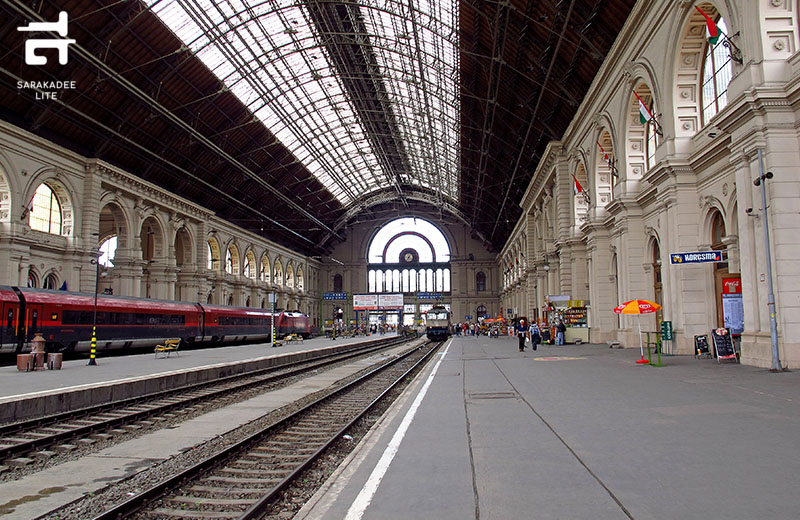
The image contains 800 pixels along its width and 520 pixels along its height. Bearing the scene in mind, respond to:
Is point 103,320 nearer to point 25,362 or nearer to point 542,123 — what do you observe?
point 25,362

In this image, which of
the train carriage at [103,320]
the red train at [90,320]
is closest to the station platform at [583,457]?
the red train at [90,320]

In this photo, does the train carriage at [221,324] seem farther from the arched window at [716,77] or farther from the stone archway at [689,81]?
the arched window at [716,77]

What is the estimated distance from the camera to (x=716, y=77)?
19.7 m

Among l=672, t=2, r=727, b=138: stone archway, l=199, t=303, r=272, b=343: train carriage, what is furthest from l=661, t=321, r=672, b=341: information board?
l=199, t=303, r=272, b=343: train carriage

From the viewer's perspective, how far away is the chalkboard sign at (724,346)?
17.2m

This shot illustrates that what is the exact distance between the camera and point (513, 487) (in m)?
5.34

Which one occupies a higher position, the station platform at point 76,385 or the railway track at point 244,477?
the station platform at point 76,385

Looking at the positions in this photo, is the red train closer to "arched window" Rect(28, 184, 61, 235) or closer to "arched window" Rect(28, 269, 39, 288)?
"arched window" Rect(28, 269, 39, 288)

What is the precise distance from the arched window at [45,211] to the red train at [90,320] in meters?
8.09

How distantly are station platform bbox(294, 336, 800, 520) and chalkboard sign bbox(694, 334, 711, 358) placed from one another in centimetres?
680

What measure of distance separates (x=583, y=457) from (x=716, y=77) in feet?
58.4

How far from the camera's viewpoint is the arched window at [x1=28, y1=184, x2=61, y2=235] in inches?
1394

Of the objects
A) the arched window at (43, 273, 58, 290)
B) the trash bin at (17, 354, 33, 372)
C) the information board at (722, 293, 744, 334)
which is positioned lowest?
the trash bin at (17, 354, 33, 372)

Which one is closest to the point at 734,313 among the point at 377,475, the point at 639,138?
the point at 639,138
